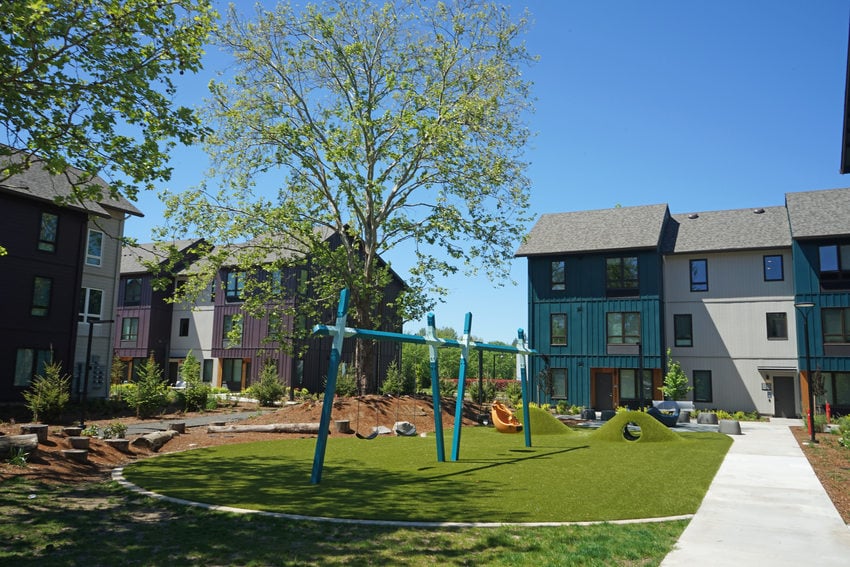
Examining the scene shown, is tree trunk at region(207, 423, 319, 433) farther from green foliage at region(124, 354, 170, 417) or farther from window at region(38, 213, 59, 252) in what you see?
window at region(38, 213, 59, 252)

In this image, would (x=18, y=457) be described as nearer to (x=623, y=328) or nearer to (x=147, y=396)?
(x=147, y=396)

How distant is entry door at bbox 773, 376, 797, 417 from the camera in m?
32.4

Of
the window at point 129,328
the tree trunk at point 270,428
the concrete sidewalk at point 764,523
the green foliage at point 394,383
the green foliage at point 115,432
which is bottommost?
the tree trunk at point 270,428

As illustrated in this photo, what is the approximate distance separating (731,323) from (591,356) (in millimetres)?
7523

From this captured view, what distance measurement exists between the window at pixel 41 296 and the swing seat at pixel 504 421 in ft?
66.6

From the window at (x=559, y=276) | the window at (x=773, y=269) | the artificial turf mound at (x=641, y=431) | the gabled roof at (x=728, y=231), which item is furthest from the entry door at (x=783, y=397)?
the artificial turf mound at (x=641, y=431)

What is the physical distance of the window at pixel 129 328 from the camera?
47.2 m

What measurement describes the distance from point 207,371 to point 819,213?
131 ft

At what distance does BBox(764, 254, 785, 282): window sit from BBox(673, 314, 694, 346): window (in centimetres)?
442

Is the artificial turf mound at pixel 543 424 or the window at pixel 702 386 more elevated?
the window at pixel 702 386

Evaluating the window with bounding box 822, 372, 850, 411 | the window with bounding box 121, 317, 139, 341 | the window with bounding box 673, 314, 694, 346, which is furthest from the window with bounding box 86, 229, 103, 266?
the window with bounding box 822, 372, 850, 411

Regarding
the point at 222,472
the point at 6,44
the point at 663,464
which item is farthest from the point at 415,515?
the point at 6,44

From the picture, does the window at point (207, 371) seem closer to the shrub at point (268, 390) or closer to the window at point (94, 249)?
the shrub at point (268, 390)

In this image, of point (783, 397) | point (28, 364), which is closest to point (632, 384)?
point (783, 397)
